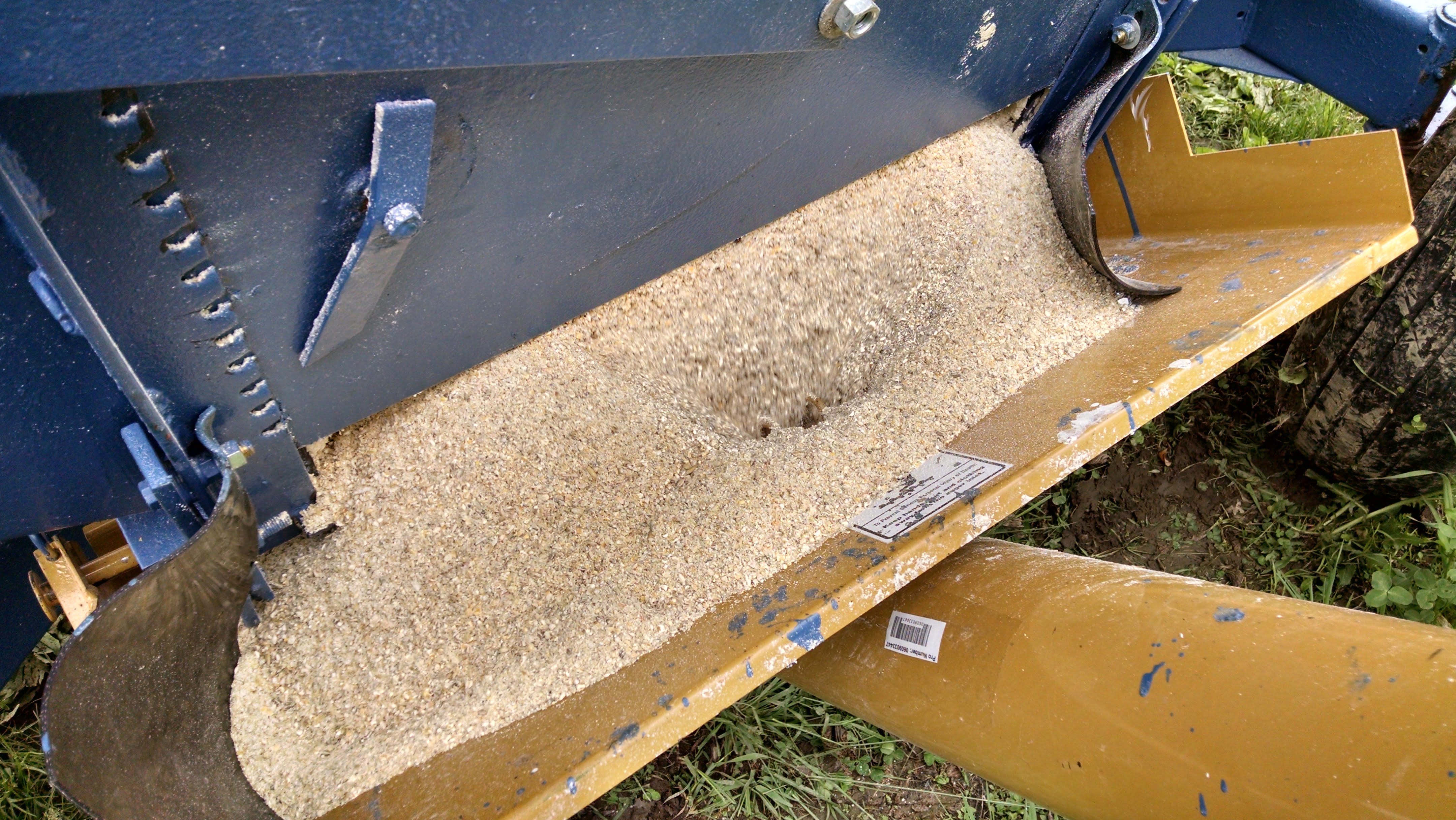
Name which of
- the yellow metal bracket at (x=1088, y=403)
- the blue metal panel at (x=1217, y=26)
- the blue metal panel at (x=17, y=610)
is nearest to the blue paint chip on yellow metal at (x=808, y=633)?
the yellow metal bracket at (x=1088, y=403)

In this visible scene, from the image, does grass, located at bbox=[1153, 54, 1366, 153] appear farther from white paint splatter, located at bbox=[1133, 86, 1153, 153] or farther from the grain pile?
the grain pile

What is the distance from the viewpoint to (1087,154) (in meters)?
2.02

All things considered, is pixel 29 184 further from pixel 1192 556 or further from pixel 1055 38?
pixel 1192 556

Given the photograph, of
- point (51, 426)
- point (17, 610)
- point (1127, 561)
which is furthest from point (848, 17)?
point (17, 610)

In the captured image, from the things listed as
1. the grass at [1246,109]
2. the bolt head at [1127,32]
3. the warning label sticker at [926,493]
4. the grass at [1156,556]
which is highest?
the bolt head at [1127,32]

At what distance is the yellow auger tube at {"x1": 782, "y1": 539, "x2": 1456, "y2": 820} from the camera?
3.13 feet

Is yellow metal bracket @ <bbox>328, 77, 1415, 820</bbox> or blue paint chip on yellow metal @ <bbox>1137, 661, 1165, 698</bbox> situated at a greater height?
yellow metal bracket @ <bbox>328, 77, 1415, 820</bbox>

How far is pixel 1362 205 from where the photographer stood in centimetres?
172

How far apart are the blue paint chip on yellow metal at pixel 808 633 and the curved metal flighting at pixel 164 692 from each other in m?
0.74

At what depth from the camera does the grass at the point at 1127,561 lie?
192cm

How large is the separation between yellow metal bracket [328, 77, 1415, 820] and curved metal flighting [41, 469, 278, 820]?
0.19 meters

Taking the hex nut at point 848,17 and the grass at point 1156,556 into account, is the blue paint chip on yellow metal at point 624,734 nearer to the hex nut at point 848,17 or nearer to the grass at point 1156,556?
the grass at point 1156,556

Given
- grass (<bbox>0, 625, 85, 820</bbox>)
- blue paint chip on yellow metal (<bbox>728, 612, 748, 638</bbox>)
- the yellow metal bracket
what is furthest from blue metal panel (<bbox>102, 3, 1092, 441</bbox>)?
grass (<bbox>0, 625, 85, 820</bbox>)

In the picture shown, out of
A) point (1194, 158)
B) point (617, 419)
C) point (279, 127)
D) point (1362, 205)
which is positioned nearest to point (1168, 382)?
point (1362, 205)
